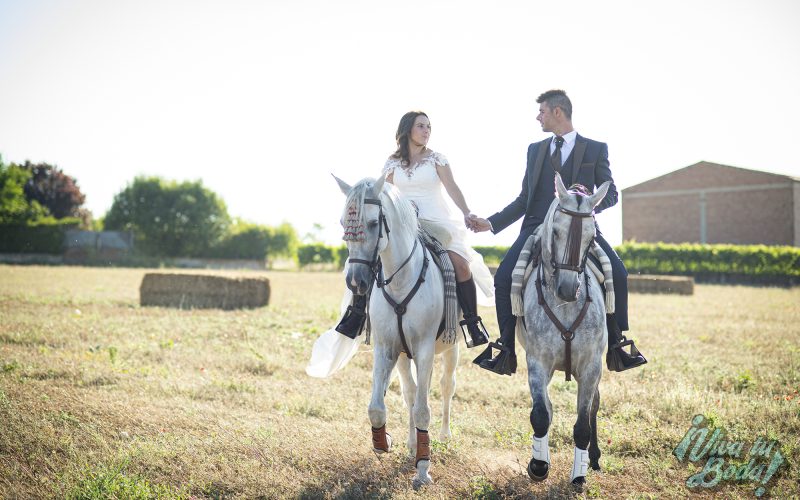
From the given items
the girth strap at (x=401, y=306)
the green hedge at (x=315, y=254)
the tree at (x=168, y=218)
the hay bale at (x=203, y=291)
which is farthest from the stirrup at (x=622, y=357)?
the tree at (x=168, y=218)

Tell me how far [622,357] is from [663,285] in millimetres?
25959

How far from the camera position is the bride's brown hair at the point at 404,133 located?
6.02 meters

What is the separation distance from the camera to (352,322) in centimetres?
556

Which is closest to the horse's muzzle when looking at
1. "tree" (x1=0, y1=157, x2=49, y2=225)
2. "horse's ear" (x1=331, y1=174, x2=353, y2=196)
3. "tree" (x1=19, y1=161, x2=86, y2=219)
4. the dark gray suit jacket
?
"horse's ear" (x1=331, y1=174, x2=353, y2=196)

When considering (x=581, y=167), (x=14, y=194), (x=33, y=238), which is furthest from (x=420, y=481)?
(x=14, y=194)

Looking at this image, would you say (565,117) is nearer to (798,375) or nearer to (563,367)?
(563,367)

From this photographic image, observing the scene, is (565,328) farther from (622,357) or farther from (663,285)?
(663,285)

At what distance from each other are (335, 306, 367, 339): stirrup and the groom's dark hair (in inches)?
103

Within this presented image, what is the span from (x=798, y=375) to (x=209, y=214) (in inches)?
2597

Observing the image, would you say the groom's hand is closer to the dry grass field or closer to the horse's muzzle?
the horse's muzzle

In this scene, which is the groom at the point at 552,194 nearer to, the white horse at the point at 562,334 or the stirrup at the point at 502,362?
the stirrup at the point at 502,362

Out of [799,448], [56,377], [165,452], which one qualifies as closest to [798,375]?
[799,448]

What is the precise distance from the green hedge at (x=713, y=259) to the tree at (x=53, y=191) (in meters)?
69.0

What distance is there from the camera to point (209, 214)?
6806 centimetres
